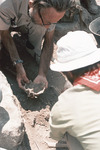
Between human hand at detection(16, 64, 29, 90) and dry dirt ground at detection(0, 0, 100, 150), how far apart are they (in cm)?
19

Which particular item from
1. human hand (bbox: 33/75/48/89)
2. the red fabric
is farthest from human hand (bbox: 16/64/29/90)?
the red fabric

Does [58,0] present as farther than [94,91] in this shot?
Yes

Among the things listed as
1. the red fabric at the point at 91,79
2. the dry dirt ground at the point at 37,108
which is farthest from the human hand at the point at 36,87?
the red fabric at the point at 91,79

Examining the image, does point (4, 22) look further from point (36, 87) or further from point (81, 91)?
point (81, 91)

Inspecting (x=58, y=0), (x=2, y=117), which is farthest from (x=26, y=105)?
(x=58, y=0)

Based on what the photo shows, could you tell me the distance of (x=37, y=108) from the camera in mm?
3289

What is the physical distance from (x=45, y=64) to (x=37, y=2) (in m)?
0.93

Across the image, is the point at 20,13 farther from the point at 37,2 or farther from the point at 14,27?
the point at 37,2

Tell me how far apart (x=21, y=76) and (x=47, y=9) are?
3.13 feet

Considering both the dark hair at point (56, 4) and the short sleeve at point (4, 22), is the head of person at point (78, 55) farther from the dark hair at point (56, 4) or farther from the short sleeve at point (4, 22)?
the short sleeve at point (4, 22)

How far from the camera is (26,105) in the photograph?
10.8 ft

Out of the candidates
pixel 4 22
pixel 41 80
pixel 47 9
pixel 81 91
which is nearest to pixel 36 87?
pixel 41 80

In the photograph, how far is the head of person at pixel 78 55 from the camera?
6.60 feet

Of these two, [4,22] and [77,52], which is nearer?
[77,52]
